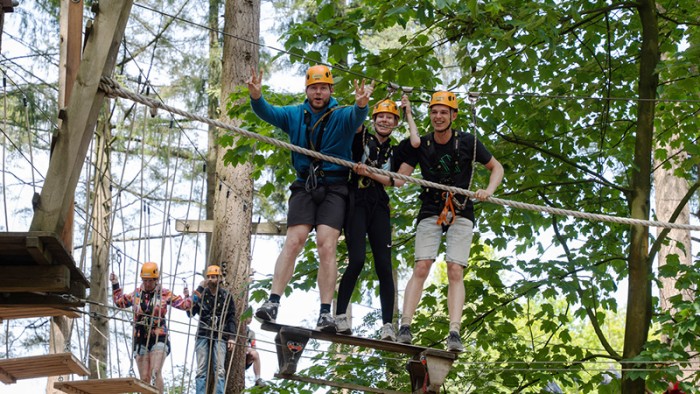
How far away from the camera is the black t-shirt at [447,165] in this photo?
6.46 meters

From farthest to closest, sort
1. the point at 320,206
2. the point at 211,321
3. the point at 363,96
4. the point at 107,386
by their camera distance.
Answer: the point at 211,321 → the point at 107,386 → the point at 320,206 → the point at 363,96

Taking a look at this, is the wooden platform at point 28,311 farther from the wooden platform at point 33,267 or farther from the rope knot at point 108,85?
the rope knot at point 108,85

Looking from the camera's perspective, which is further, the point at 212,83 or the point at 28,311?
the point at 212,83

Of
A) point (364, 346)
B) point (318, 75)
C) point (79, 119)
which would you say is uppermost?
point (318, 75)

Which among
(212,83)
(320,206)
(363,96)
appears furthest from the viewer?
(212,83)

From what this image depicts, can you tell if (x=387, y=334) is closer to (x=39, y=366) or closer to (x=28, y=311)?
(x=28, y=311)

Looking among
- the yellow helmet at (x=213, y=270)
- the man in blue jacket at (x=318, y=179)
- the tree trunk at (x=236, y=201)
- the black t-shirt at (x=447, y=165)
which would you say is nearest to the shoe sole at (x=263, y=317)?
the man in blue jacket at (x=318, y=179)

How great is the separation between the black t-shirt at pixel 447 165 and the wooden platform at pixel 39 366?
8.16 ft

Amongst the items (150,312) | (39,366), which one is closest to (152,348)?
(150,312)

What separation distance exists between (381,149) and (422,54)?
116 inches

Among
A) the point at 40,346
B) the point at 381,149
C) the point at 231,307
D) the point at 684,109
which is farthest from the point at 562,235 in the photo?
the point at 40,346

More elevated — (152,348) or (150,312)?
(150,312)

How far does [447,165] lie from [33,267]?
8.53 feet

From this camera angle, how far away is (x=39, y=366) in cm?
704
